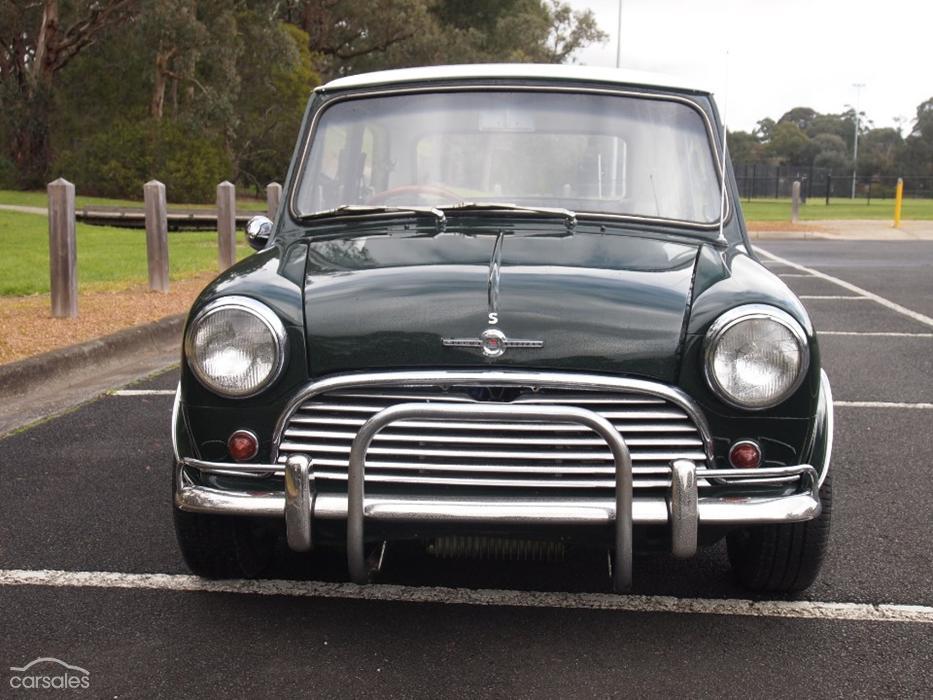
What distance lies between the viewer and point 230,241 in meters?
12.8

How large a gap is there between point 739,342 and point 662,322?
0.21 m

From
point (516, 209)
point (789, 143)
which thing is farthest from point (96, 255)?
point (789, 143)

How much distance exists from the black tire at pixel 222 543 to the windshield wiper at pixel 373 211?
114 centimetres

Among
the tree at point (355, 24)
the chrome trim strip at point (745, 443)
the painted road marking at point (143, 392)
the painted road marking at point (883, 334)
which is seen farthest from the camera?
the tree at point (355, 24)

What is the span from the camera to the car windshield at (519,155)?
3.92 metres

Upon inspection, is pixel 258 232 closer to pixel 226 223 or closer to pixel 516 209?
pixel 516 209

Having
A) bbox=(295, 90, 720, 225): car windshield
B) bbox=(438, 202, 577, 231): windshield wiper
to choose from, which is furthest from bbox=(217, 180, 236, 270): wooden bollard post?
bbox=(438, 202, 577, 231): windshield wiper

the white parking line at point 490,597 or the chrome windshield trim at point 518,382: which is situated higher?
the chrome windshield trim at point 518,382

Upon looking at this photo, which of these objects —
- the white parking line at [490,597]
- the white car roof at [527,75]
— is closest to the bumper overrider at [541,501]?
the white parking line at [490,597]

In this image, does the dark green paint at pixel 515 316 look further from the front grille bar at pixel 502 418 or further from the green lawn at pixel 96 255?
the green lawn at pixel 96 255

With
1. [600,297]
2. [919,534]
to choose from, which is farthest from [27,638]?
[919,534]

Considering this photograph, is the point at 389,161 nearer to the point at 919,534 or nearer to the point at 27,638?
the point at 27,638

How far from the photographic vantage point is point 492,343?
2879 mm

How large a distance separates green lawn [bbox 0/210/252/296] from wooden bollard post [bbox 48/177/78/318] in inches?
72.4
